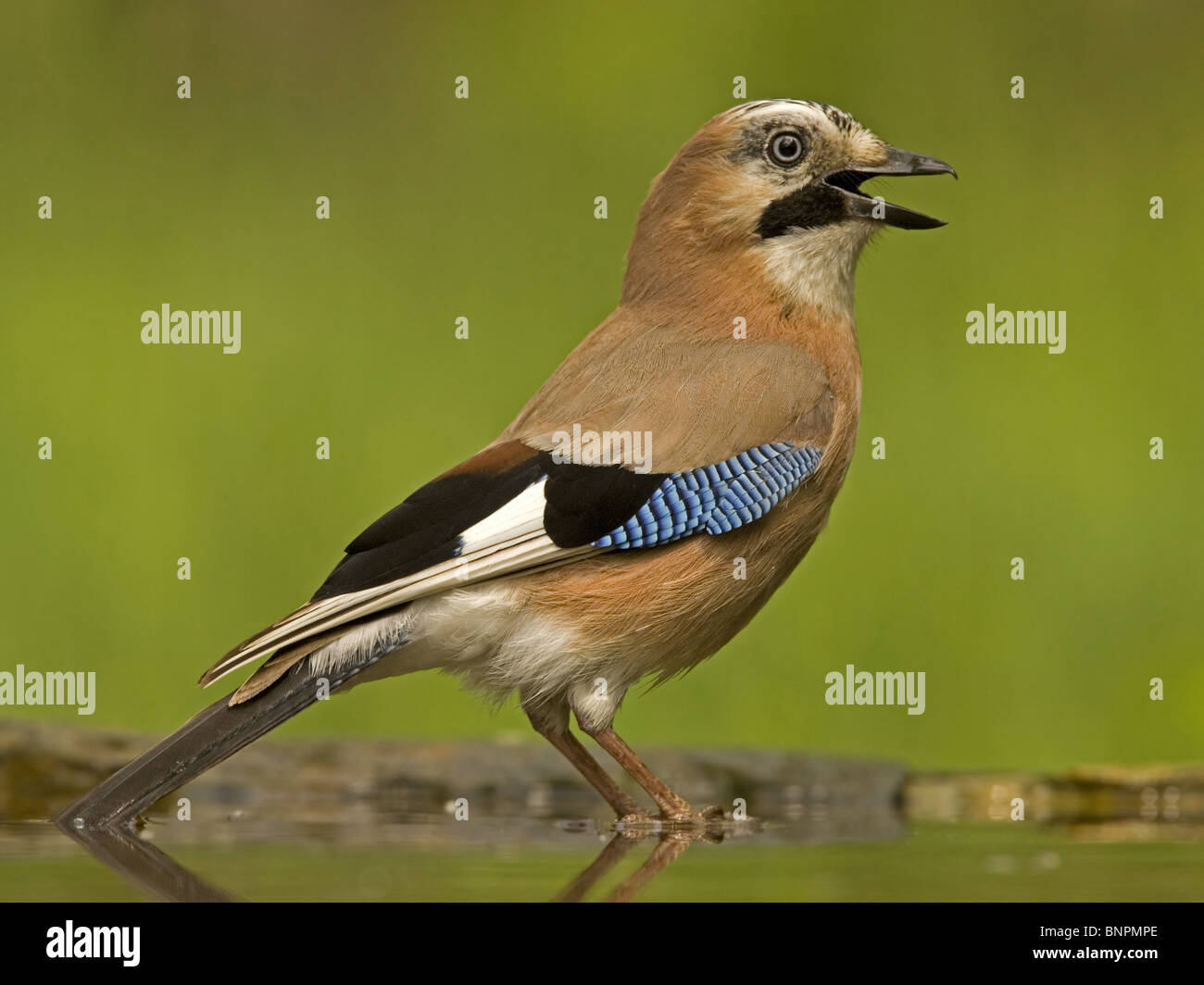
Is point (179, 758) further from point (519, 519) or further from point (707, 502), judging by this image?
point (707, 502)

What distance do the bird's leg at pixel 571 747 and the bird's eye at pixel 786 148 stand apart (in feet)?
5.64

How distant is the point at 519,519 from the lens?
453 cm

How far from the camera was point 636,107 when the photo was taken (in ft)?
29.4

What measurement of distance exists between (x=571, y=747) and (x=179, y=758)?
130cm

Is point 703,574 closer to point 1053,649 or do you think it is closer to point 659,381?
point 659,381

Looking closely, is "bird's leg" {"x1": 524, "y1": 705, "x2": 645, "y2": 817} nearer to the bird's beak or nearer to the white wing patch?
the white wing patch

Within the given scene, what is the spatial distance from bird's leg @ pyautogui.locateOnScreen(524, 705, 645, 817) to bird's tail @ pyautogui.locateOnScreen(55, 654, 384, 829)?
2.96ft

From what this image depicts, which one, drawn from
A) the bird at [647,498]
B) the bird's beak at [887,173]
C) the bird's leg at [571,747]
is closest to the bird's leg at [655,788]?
the bird at [647,498]

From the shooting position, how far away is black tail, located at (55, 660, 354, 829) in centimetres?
403

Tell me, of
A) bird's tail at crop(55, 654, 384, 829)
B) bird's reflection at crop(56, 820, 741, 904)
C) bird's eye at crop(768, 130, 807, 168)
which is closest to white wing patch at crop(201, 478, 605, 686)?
bird's tail at crop(55, 654, 384, 829)

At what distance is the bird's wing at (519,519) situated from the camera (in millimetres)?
4352

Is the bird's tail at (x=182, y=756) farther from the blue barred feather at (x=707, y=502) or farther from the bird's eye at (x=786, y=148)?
the bird's eye at (x=786, y=148)

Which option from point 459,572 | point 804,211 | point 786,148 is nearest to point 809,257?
point 804,211

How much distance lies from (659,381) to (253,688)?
4.73ft
